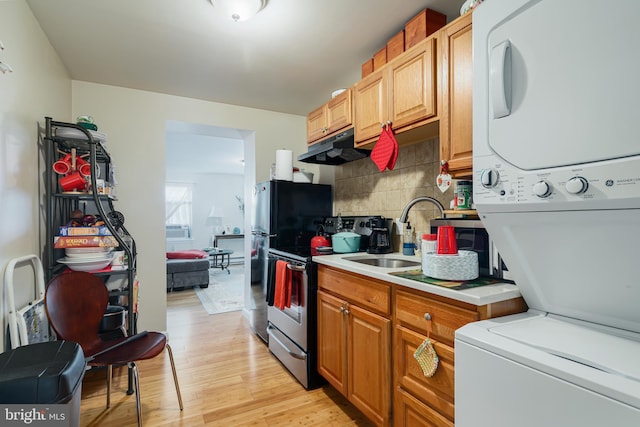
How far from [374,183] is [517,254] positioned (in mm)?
1626

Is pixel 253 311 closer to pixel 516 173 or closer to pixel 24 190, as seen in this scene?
pixel 24 190

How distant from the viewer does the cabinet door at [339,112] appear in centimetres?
228

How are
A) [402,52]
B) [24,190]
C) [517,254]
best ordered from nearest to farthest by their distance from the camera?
[517,254]
[24,190]
[402,52]

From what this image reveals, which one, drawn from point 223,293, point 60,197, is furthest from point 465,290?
point 223,293

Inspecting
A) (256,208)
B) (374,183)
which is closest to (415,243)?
(374,183)

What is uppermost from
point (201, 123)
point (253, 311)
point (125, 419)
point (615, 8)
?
point (201, 123)

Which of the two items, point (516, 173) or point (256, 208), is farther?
point (256, 208)

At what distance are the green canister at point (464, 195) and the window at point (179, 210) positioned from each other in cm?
758

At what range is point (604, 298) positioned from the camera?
89 cm

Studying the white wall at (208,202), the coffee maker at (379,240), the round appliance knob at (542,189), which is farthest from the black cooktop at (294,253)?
the white wall at (208,202)

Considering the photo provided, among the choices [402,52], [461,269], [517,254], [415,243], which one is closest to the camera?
[517,254]

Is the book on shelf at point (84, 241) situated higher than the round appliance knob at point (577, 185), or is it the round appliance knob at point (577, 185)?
the round appliance knob at point (577, 185)

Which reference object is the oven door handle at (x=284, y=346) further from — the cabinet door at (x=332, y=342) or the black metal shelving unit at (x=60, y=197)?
the black metal shelving unit at (x=60, y=197)

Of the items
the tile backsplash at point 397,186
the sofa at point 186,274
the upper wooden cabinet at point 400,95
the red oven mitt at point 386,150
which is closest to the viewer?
the upper wooden cabinet at point 400,95
